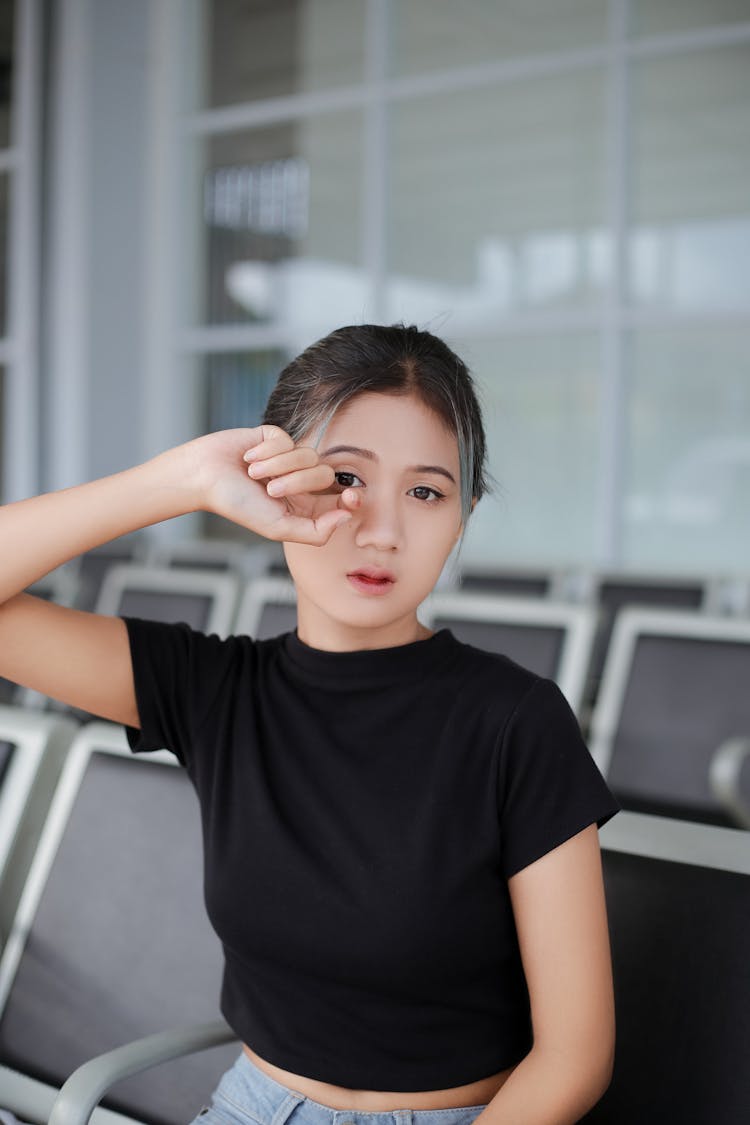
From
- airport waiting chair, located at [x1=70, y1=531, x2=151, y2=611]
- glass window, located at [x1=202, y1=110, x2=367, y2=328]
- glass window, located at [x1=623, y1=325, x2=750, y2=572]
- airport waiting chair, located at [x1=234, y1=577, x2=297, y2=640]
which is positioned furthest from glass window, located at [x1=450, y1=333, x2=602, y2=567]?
airport waiting chair, located at [x1=234, y1=577, x2=297, y2=640]

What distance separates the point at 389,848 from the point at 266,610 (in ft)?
6.14

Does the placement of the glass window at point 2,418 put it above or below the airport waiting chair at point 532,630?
above

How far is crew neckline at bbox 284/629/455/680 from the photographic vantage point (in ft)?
3.68

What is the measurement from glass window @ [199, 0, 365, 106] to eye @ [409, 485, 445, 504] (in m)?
6.08

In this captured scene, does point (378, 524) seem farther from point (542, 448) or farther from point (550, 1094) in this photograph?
point (542, 448)

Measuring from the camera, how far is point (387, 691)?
112cm

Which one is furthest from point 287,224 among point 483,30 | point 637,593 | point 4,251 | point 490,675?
point 490,675

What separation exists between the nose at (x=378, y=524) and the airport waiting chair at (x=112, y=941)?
0.52 meters

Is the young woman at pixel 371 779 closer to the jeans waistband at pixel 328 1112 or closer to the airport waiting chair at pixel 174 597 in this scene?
the jeans waistband at pixel 328 1112

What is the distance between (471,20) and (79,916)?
18.8ft

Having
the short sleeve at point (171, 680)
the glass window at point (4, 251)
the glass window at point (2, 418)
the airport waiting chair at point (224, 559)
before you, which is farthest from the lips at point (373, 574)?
the glass window at point (4, 251)

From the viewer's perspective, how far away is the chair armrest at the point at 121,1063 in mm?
1110

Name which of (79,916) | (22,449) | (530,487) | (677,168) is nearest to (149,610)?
(79,916)

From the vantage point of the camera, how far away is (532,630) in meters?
2.54
